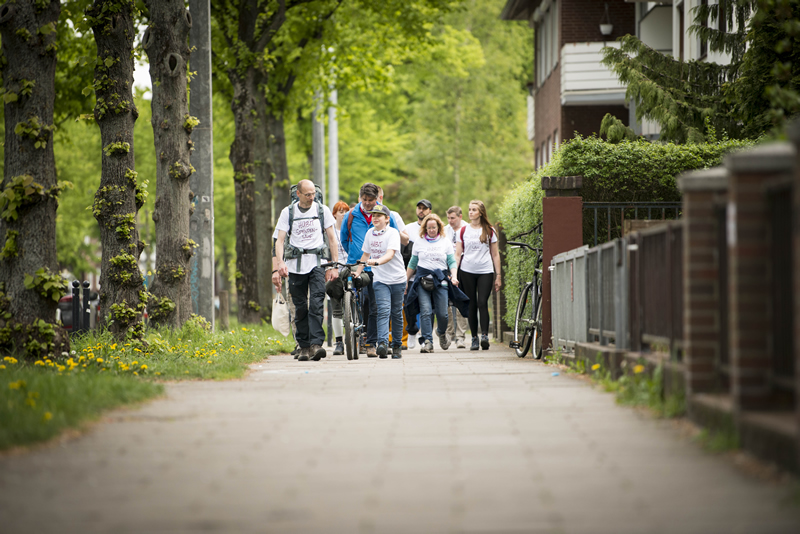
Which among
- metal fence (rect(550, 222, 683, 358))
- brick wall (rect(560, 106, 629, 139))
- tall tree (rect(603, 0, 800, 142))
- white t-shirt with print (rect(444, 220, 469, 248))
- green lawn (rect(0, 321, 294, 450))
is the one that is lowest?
green lawn (rect(0, 321, 294, 450))

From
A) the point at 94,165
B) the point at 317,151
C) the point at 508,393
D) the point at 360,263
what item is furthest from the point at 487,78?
the point at 508,393

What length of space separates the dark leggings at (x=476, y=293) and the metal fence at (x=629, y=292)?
10.9 ft

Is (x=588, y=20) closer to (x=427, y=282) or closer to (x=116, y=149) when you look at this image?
(x=427, y=282)

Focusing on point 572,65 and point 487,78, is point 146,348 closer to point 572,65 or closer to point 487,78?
point 572,65

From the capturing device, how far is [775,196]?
496 centimetres

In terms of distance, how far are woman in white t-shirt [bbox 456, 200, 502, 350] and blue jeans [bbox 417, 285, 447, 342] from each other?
45cm

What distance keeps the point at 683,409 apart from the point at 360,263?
7.03m

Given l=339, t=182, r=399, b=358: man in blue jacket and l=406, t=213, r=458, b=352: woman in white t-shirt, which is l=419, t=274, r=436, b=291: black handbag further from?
l=339, t=182, r=399, b=358: man in blue jacket

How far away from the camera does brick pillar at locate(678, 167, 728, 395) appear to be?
5777mm

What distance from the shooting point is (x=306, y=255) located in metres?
12.4

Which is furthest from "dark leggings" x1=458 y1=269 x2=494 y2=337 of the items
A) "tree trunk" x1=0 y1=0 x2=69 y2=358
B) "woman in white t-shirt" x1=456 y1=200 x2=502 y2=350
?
"tree trunk" x1=0 y1=0 x2=69 y2=358

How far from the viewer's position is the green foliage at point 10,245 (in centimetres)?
1013

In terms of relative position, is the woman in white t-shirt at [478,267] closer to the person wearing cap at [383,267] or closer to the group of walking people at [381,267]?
the group of walking people at [381,267]

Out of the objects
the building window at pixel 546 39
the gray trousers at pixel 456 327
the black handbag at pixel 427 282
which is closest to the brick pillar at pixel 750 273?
the black handbag at pixel 427 282
